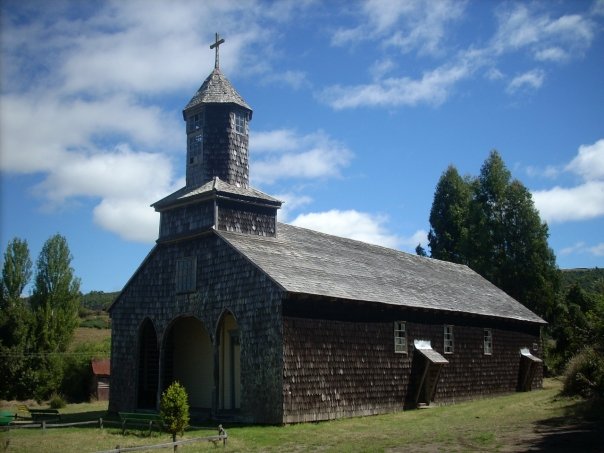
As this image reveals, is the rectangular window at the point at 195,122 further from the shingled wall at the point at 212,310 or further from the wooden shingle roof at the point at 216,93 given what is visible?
the shingled wall at the point at 212,310

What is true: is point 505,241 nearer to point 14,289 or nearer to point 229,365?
point 229,365

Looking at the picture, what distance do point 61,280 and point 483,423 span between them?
139 feet

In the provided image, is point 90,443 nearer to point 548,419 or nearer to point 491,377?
point 548,419

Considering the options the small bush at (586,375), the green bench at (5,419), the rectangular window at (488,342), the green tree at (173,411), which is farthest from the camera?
the rectangular window at (488,342)

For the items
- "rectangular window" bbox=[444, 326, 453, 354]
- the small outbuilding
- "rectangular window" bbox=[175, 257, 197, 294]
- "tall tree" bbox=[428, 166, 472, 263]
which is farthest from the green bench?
"tall tree" bbox=[428, 166, 472, 263]

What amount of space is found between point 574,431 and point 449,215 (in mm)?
43660

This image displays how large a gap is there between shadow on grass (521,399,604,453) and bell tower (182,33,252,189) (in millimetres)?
15218

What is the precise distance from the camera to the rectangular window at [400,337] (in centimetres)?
2647

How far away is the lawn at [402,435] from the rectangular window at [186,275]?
20.0ft

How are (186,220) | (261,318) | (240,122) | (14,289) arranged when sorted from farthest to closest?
(14,289) < (240,122) < (186,220) < (261,318)

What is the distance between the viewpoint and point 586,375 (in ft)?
76.6

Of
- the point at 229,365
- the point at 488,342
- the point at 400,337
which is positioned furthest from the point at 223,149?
the point at 488,342

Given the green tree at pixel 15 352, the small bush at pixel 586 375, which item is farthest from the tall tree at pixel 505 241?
the green tree at pixel 15 352

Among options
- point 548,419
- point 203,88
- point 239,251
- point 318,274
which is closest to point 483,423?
point 548,419
